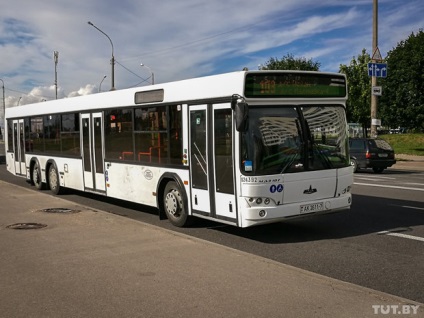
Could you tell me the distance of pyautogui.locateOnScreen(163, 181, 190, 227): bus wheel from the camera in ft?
29.0

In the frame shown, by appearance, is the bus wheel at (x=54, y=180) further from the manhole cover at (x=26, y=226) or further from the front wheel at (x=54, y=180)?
the manhole cover at (x=26, y=226)

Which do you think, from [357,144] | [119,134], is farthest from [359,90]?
[119,134]

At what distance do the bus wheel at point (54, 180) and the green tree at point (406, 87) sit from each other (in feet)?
91.4

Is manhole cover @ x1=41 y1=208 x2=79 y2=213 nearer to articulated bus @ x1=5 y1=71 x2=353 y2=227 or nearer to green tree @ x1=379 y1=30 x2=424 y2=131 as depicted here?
→ articulated bus @ x1=5 y1=71 x2=353 y2=227

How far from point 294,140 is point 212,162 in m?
1.37

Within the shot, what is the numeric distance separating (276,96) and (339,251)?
252 cm

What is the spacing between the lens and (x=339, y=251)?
23.3ft

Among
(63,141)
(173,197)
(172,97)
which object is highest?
(172,97)

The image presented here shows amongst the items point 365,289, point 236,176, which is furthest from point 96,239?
point 365,289

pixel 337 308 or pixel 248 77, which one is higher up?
pixel 248 77

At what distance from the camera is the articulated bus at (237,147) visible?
7.42 m

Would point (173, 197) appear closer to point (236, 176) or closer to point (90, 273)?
point (236, 176)

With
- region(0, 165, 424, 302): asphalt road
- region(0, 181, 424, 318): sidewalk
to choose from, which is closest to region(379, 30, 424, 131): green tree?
region(0, 165, 424, 302): asphalt road

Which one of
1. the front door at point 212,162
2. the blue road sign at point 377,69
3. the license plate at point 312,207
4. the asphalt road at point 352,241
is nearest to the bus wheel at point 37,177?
the asphalt road at point 352,241
